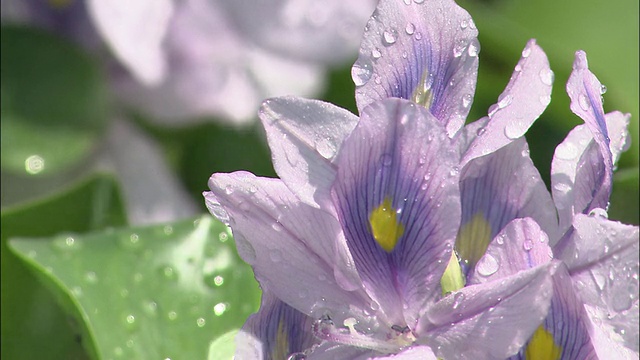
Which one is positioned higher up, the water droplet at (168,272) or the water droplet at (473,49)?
the water droplet at (473,49)

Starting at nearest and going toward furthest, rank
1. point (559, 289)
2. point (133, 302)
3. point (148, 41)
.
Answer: point (559, 289)
point (133, 302)
point (148, 41)

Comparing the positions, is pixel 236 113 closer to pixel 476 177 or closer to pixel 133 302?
pixel 133 302

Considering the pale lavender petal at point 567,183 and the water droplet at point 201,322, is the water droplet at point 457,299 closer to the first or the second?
the pale lavender petal at point 567,183

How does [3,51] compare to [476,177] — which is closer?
[476,177]

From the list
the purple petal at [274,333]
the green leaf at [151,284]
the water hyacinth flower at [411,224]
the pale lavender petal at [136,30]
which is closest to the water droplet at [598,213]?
the water hyacinth flower at [411,224]

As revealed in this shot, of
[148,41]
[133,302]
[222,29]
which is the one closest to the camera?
[133,302]

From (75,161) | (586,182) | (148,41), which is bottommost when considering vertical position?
(75,161)

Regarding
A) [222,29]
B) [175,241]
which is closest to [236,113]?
[222,29]
